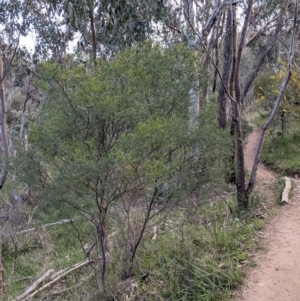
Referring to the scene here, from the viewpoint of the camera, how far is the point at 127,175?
3.84 m

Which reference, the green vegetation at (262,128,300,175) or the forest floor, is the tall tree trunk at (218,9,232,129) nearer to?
the green vegetation at (262,128,300,175)

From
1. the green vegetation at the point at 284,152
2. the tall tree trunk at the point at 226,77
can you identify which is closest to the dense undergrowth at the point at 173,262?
→ the tall tree trunk at the point at 226,77

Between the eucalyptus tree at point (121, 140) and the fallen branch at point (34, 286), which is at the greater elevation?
the eucalyptus tree at point (121, 140)

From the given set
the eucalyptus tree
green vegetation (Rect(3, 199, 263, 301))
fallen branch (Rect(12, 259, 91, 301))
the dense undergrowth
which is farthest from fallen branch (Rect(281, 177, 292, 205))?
fallen branch (Rect(12, 259, 91, 301))

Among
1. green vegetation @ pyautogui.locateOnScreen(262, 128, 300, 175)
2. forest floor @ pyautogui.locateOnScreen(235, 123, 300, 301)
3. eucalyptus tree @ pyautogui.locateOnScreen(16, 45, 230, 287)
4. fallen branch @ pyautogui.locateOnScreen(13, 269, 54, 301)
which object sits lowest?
fallen branch @ pyautogui.locateOnScreen(13, 269, 54, 301)

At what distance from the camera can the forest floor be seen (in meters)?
4.08

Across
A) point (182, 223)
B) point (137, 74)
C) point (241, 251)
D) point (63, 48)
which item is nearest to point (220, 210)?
point (182, 223)

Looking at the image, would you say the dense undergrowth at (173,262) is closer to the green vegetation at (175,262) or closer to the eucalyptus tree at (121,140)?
the green vegetation at (175,262)

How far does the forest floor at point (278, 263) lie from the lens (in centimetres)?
408

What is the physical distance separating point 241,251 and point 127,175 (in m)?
1.95

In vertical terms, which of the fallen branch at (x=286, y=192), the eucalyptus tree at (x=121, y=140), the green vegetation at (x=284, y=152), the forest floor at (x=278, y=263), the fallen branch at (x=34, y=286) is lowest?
the fallen branch at (x=34, y=286)

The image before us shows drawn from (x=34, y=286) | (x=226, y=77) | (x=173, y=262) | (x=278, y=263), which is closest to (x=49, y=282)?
(x=34, y=286)

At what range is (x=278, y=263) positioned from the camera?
4648mm

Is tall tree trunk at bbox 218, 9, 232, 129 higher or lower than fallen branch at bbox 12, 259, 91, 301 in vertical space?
higher
